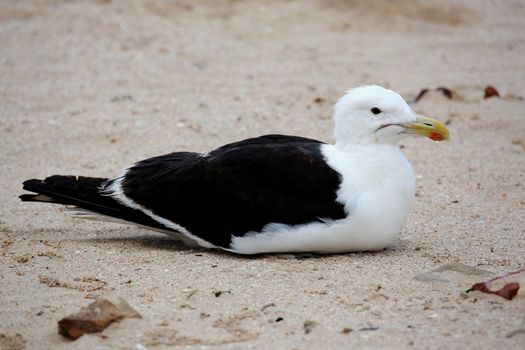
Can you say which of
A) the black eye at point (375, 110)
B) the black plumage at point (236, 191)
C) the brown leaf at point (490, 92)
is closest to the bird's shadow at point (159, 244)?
the black plumage at point (236, 191)

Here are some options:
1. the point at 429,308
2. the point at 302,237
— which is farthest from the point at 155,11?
the point at 429,308

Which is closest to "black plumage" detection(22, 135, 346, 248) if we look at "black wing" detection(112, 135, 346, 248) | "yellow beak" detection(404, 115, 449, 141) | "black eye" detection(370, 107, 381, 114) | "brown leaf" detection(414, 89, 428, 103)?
"black wing" detection(112, 135, 346, 248)

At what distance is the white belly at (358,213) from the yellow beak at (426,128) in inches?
7.2

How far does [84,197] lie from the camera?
589 cm

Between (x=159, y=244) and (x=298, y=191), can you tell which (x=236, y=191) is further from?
(x=159, y=244)

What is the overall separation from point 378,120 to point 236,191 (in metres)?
0.94

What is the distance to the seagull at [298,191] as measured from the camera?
5.34 meters

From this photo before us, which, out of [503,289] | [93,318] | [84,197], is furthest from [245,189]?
[503,289]

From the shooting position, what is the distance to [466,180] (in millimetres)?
7082

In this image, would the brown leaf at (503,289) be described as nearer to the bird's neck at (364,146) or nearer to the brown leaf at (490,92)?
the bird's neck at (364,146)

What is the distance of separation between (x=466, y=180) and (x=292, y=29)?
15.3ft

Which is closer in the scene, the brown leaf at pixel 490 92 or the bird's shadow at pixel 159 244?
the bird's shadow at pixel 159 244

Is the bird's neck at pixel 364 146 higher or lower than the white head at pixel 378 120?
lower

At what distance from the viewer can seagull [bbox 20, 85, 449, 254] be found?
5340mm
